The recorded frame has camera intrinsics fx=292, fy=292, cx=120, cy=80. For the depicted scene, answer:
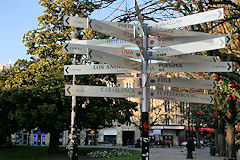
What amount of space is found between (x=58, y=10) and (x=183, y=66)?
22430mm

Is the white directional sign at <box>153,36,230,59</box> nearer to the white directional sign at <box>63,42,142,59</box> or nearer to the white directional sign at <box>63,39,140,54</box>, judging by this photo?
the white directional sign at <box>63,42,142,59</box>

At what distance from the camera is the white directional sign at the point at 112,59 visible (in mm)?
4410

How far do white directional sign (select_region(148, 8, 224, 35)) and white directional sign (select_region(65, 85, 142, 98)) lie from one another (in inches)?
42.5

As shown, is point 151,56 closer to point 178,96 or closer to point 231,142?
point 178,96

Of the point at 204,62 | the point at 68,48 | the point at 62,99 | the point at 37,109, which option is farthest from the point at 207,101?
the point at 37,109

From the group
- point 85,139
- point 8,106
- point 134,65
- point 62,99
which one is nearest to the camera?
point 134,65

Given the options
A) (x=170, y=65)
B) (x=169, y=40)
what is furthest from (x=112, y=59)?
(x=169, y=40)

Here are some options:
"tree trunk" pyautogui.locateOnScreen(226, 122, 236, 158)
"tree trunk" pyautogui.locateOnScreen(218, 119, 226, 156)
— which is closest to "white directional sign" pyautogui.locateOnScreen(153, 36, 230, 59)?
"tree trunk" pyautogui.locateOnScreen(226, 122, 236, 158)

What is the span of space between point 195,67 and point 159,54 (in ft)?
2.11

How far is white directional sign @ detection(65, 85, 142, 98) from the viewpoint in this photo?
496 cm

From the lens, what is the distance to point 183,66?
500 centimetres

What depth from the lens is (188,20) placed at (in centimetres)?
493

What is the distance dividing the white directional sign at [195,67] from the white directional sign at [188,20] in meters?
0.62

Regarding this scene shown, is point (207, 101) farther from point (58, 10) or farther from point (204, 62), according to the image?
point (58, 10)
